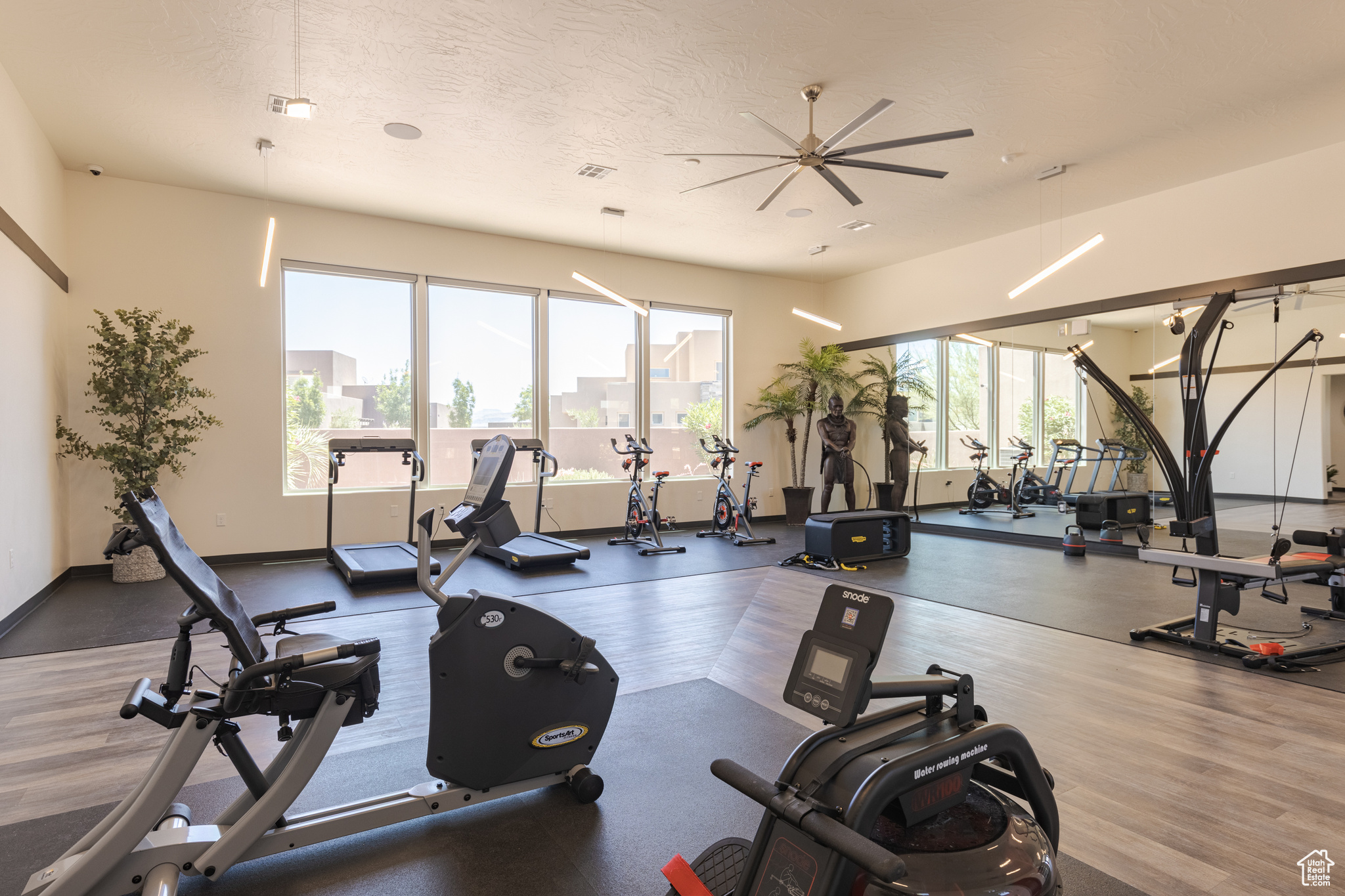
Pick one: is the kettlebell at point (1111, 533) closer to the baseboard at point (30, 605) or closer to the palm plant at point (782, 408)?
the palm plant at point (782, 408)

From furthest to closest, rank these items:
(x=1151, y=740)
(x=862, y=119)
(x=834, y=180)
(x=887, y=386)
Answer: (x=887, y=386)
(x=834, y=180)
(x=862, y=119)
(x=1151, y=740)

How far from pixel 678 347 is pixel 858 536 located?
3.94 meters

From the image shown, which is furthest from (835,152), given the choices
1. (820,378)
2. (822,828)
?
(820,378)

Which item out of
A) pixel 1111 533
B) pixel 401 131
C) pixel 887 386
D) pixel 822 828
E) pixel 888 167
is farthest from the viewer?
pixel 887 386

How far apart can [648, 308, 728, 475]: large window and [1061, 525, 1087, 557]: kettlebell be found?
436 cm

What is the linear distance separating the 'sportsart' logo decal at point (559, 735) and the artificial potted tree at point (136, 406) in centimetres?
509

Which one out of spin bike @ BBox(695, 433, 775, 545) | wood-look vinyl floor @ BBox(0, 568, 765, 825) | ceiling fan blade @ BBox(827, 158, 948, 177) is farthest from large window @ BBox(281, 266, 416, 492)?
ceiling fan blade @ BBox(827, 158, 948, 177)

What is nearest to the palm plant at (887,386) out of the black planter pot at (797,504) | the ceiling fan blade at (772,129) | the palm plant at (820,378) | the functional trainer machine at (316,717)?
the palm plant at (820,378)

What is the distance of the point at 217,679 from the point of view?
11.7 feet

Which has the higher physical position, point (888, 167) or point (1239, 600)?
point (888, 167)

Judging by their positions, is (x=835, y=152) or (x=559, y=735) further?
(x=835, y=152)

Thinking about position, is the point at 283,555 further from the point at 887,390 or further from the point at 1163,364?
the point at 1163,364

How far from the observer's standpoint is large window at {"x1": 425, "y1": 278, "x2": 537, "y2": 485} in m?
7.95

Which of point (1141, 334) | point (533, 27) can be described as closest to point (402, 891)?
point (533, 27)
